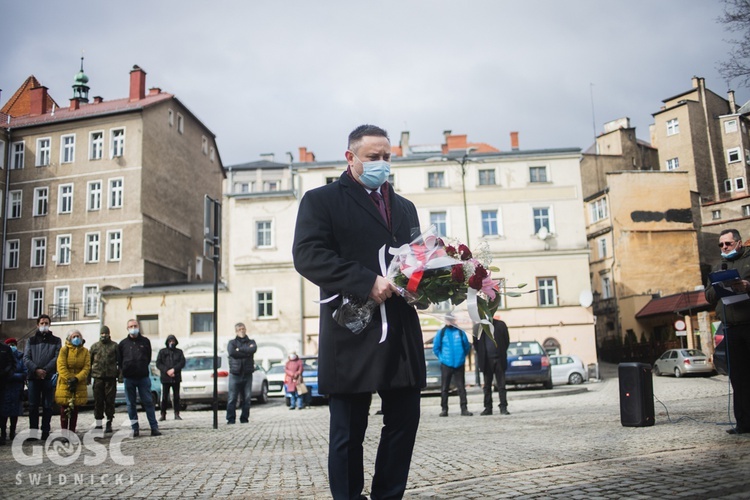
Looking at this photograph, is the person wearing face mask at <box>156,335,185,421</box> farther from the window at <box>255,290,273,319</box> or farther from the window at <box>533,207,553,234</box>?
the window at <box>533,207,553,234</box>

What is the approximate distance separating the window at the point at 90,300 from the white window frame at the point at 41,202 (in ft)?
22.5

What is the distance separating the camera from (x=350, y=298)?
3684 mm

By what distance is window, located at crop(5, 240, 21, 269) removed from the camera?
47344 mm

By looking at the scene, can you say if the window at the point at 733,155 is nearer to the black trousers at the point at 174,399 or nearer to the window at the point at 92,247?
the window at the point at 92,247

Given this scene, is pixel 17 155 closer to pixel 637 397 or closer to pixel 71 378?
pixel 71 378

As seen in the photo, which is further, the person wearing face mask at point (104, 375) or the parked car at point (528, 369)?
the parked car at point (528, 369)

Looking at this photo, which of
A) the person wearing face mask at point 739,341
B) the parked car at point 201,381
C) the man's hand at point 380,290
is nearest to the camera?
the man's hand at point 380,290

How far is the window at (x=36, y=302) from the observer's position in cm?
4575

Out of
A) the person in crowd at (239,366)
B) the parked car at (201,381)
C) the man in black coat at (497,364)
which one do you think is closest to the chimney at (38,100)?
the parked car at (201,381)

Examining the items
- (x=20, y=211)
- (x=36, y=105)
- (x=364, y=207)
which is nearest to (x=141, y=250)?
(x=20, y=211)

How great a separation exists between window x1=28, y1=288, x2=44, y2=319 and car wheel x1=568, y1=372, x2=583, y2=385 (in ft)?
113

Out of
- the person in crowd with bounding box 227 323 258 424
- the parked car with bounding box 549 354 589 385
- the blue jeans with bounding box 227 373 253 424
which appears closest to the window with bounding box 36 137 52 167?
the parked car with bounding box 549 354 589 385

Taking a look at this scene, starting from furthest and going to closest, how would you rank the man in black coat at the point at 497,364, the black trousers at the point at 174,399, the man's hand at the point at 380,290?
the black trousers at the point at 174,399, the man in black coat at the point at 497,364, the man's hand at the point at 380,290

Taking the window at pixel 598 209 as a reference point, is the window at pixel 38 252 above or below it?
below
